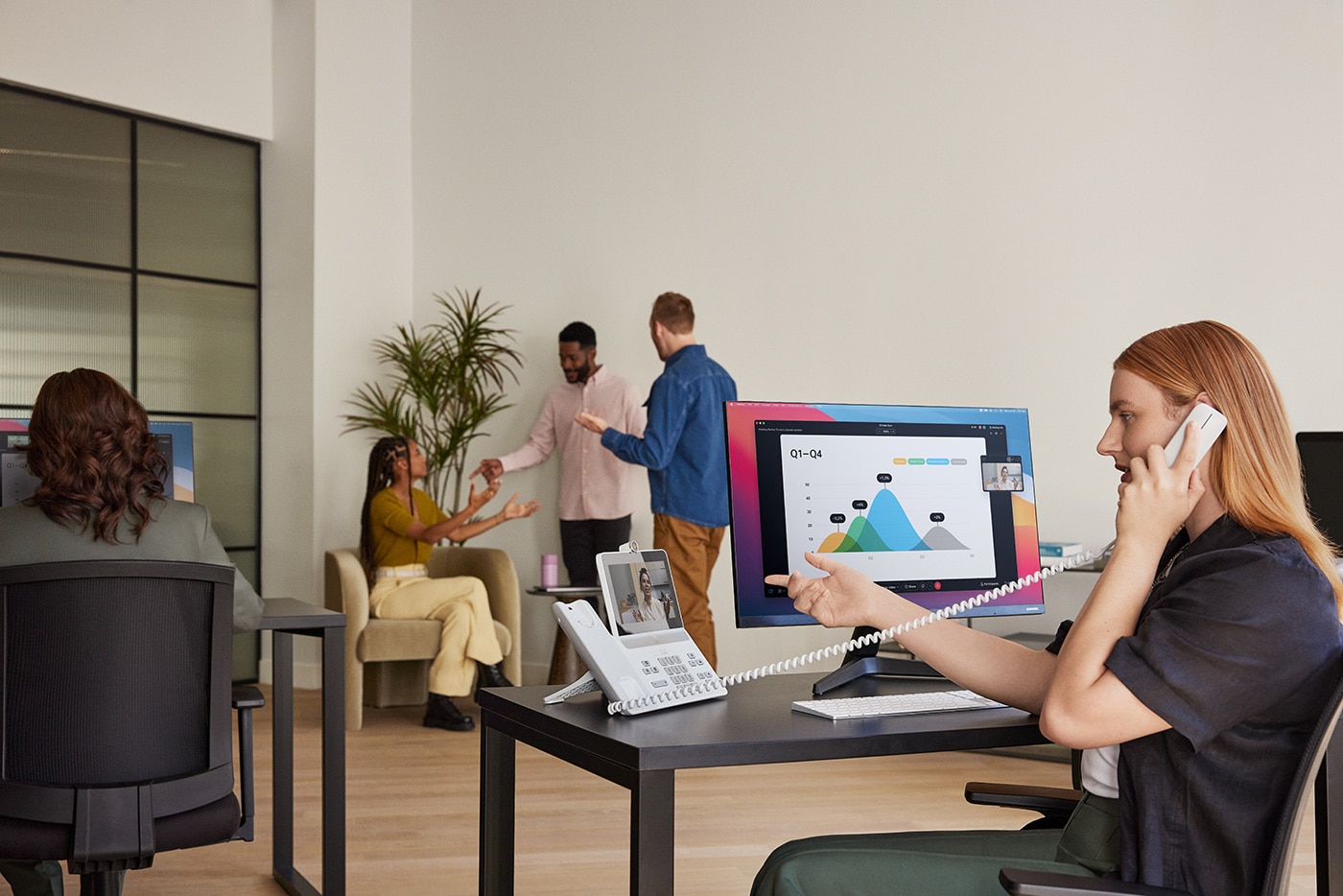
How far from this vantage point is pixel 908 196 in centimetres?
553

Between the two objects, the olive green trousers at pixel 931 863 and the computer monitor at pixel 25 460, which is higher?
the computer monitor at pixel 25 460

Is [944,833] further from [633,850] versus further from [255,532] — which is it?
[255,532]

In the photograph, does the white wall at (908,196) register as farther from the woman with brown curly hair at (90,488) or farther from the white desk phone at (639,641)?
the woman with brown curly hair at (90,488)

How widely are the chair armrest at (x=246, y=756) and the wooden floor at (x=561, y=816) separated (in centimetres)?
81

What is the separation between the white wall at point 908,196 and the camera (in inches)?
194

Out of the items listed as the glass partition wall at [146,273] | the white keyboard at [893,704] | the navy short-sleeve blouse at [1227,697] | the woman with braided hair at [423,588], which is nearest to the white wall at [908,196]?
the woman with braided hair at [423,588]

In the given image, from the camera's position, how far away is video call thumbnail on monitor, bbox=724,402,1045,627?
2.26 m

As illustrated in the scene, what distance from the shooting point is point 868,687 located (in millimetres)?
2176

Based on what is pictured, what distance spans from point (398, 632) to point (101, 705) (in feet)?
10.6

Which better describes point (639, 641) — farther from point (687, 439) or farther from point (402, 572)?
point (402, 572)

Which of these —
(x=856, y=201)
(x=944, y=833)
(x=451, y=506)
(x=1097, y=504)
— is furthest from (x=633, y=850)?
(x=451, y=506)

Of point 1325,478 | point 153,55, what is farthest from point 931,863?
point 153,55

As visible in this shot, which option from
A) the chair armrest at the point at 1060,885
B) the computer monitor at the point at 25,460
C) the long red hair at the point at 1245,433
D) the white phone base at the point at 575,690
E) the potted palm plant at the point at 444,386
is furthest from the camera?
the potted palm plant at the point at 444,386

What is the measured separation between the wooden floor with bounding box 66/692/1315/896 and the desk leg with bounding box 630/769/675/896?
1781 millimetres
